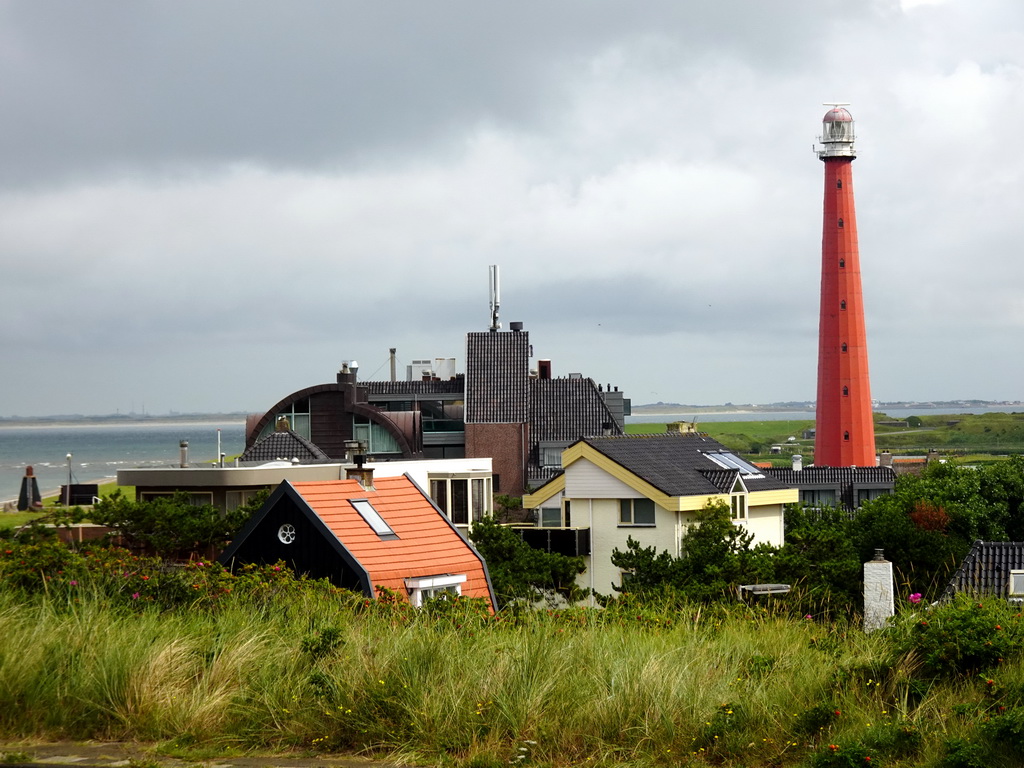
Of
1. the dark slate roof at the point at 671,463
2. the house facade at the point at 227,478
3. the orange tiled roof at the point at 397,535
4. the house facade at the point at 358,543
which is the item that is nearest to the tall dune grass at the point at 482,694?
the house facade at the point at 358,543

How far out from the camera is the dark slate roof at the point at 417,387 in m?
73.6

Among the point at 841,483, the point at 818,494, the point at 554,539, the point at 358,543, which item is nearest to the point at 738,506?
the point at 554,539

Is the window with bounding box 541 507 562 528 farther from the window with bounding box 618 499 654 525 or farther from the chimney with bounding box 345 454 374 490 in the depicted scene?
the chimney with bounding box 345 454 374 490

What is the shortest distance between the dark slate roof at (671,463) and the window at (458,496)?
4.35m

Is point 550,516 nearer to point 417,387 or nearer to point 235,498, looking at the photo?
point 235,498

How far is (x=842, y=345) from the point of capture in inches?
3078

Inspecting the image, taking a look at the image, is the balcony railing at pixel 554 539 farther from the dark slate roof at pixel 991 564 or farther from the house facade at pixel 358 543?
the house facade at pixel 358 543

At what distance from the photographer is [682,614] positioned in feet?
35.1

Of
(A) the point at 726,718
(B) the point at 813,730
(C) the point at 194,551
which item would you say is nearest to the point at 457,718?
(A) the point at 726,718

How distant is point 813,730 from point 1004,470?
57410 millimetres

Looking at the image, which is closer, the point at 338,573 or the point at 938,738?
the point at 938,738

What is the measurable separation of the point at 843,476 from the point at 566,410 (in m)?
15.7

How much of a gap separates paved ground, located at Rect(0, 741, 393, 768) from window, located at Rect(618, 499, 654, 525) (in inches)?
1249

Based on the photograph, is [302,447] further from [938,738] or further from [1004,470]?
[938,738]
